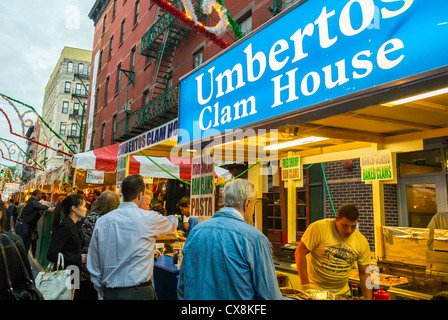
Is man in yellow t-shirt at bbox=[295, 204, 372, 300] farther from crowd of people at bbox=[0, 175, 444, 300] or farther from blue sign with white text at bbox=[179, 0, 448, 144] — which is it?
blue sign with white text at bbox=[179, 0, 448, 144]

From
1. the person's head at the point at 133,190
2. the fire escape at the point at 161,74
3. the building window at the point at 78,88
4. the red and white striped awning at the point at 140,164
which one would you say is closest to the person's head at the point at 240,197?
the person's head at the point at 133,190

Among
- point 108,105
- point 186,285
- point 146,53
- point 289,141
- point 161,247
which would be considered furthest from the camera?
point 108,105

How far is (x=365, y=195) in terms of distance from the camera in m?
9.95

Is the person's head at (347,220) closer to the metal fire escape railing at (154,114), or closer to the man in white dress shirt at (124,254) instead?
the man in white dress shirt at (124,254)

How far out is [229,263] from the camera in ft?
7.16

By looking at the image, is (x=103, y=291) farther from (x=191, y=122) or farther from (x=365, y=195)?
(x=365, y=195)

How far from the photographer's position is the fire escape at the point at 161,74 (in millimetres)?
15203

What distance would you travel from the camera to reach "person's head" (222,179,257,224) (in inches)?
96.4

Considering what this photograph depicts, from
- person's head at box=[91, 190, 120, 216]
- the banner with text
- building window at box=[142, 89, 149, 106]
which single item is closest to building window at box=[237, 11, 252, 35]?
building window at box=[142, 89, 149, 106]

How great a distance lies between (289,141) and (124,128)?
51.8 feet

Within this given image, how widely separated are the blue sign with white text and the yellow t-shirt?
191 cm

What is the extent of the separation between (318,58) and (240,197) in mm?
1327

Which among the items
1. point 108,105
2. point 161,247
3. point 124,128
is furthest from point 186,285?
point 108,105
